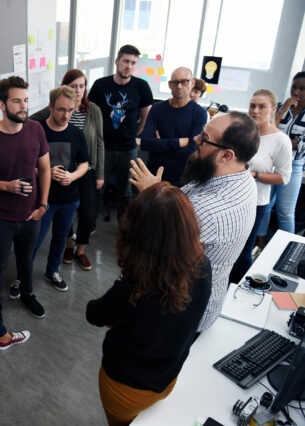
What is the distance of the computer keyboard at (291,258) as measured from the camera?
83.4 inches

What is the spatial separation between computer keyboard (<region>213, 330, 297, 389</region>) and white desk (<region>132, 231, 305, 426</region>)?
0.09 feet

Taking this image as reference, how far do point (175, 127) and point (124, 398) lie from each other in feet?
6.77

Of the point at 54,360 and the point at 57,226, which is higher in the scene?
the point at 57,226

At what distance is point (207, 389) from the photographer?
1.32m

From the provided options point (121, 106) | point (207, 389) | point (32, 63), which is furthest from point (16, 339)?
point (32, 63)

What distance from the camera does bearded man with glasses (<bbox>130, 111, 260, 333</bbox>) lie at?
1.38 meters

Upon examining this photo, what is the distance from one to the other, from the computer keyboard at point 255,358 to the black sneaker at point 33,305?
1536mm

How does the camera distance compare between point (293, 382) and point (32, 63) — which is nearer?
point (293, 382)

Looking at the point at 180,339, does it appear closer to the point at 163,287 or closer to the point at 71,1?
the point at 163,287

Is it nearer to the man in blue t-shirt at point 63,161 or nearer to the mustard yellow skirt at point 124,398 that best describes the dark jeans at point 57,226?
the man in blue t-shirt at point 63,161

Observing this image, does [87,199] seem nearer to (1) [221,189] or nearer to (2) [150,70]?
(1) [221,189]

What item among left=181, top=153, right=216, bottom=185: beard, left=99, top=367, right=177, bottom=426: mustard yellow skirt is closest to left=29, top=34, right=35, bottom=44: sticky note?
left=181, top=153, right=216, bottom=185: beard

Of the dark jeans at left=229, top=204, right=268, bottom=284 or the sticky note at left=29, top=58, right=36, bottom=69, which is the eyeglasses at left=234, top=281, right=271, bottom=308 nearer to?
the dark jeans at left=229, top=204, right=268, bottom=284

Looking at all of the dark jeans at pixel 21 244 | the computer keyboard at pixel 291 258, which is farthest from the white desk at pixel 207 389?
the dark jeans at pixel 21 244
